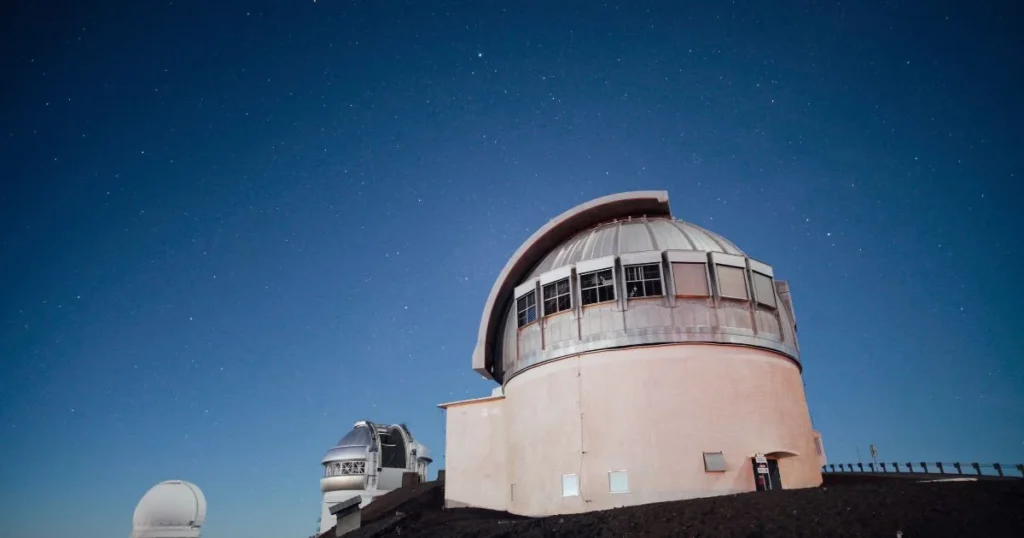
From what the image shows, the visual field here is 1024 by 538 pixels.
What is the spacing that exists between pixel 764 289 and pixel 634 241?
455 centimetres

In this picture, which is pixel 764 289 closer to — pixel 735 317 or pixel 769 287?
pixel 769 287

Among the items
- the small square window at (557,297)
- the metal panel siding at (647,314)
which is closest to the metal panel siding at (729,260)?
the metal panel siding at (647,314)

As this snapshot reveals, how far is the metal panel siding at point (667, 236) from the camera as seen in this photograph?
18406 millimetres

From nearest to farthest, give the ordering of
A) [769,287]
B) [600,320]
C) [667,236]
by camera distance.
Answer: [600,320] < [769,287] < [667,236]

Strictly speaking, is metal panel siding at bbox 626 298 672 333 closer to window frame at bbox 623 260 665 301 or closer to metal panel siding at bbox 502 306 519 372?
window frame at bbox 623 260 665 301

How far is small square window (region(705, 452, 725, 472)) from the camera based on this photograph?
15.3 m

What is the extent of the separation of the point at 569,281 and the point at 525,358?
3.17 metres

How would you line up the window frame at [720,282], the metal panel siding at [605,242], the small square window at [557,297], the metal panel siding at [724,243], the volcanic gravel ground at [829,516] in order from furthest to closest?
1. the metal panel siding at [724,243]
2. the metal panel siding at [605,242]
3. the small square window at [557,297]
4. the window frame at [720,282]
5. the volcanic gravel ground at [829,516]

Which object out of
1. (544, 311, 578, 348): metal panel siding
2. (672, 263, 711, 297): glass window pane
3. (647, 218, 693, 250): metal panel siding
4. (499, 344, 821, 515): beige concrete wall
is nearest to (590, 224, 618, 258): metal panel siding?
(647, 218, 693, 250): metal panel siding

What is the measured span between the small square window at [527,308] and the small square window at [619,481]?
230 inches

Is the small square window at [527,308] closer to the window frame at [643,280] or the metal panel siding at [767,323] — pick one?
the window frame at [643,280]

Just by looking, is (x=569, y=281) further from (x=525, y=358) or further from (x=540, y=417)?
(x=540, y=417)

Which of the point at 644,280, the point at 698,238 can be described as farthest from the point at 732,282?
the point at 644,280

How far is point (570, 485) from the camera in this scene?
16.7 metres
